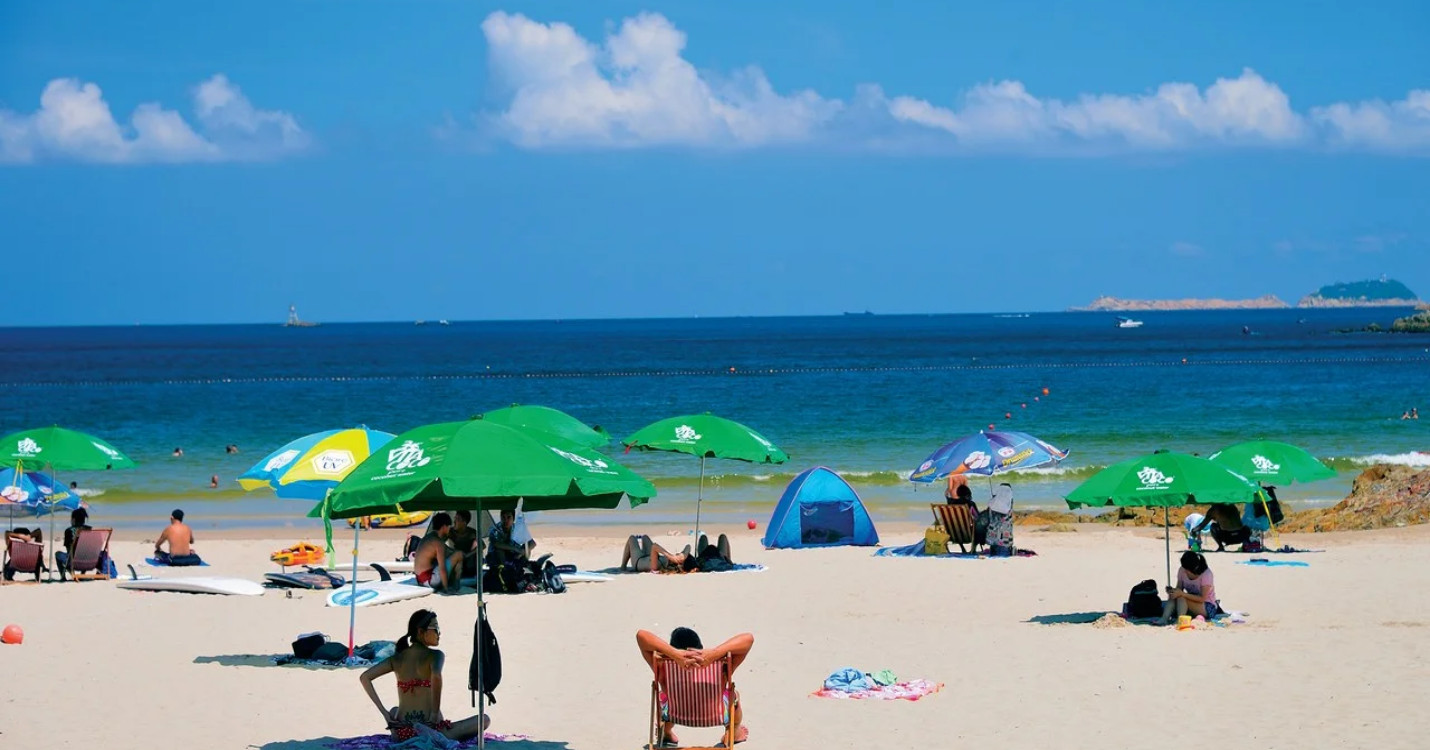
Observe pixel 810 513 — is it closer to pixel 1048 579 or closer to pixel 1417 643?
pixel 1048 579

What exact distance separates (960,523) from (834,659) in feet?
23.9

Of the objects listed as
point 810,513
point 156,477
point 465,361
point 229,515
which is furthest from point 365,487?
point 465,361

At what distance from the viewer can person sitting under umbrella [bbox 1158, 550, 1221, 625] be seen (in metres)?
13.2

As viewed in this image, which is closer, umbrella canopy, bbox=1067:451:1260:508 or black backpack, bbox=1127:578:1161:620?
umbrella canopy, bbox=1067:451:1260:508

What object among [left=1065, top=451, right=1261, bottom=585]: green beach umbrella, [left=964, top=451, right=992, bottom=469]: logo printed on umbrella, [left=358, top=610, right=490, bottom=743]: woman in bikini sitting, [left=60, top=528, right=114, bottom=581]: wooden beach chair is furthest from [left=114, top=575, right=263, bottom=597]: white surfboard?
[left=964, top=451, right=992, bottom=469]: logo printed on umbrella

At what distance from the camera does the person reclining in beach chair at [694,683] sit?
27.2 feet

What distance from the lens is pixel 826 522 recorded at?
66.3 ft

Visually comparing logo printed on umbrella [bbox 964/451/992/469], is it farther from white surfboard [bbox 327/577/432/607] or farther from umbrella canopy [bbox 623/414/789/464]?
white surfboard [bbox 327/577/432/607]

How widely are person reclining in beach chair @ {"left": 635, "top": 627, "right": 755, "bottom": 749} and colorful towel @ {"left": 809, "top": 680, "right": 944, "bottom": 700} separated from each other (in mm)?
1935

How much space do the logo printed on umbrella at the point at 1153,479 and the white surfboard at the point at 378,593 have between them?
6.82m

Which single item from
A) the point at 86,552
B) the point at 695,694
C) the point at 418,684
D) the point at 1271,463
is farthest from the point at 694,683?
the point at 1271,463

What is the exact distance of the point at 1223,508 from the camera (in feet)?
60.5

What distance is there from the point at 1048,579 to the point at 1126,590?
1.07 meters

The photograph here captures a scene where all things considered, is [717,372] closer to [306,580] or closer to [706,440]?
[706,440]
